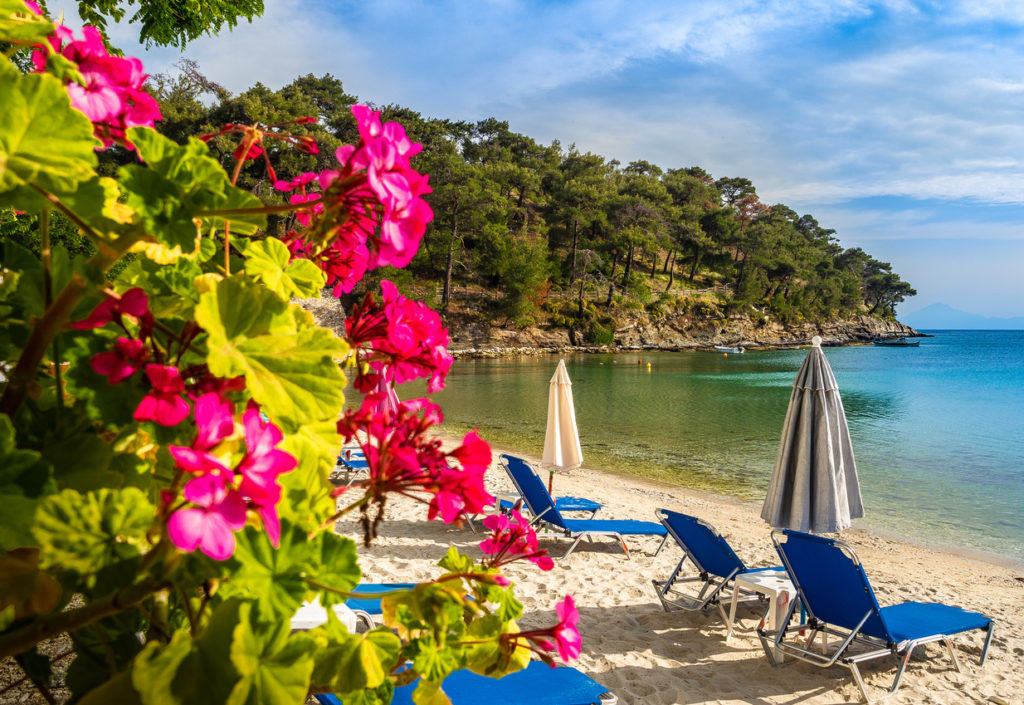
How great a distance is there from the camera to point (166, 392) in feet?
1.80

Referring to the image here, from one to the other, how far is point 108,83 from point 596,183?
56588mm

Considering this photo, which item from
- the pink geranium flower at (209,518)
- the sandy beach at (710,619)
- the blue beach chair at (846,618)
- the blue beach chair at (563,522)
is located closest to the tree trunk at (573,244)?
the sandy beach at (710,619)

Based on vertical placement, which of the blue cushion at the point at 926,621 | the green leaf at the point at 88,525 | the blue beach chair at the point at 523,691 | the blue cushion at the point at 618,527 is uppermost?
the green leaf at the point at 88,525

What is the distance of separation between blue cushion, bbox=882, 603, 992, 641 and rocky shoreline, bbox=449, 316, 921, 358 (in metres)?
34.9

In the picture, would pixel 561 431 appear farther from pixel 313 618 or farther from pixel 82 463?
pixel 82 463

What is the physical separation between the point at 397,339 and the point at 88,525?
35 cm

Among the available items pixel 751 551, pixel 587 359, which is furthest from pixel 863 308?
pixel 751 551

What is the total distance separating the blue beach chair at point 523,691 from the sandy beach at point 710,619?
0.97 m

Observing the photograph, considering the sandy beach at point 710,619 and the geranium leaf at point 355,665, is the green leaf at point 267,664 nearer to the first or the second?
the geranium leaf at point 355,665

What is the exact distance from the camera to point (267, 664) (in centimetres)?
51

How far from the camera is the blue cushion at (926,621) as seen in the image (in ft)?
12.7

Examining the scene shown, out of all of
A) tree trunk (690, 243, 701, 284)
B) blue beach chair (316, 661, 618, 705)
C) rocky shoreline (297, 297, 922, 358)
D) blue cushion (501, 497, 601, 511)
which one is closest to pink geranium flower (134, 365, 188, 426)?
blue beach chair (316, 661, 618, 705)

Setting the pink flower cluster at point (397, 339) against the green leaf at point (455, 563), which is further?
the green leaf at point (455, 563)

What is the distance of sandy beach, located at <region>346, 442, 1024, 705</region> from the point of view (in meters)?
3.74
